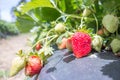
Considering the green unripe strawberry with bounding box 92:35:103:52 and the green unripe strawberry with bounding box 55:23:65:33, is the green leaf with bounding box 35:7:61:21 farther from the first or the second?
the green unripe strawberry with bounding box 92:35:103:52

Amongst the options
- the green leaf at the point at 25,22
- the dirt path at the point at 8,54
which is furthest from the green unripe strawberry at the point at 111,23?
the dirt path at the point at 8,54

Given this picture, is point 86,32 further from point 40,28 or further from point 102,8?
point 40,28

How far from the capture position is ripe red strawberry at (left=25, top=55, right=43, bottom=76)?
1.12 metres

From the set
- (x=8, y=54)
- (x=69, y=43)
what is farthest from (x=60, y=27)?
(x=8, y=54)

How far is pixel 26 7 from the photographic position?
3.76 ft

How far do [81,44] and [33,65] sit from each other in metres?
0.16

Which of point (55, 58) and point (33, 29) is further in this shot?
point (33, 29)

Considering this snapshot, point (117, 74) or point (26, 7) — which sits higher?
point (26, 7)

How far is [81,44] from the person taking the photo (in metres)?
1.11

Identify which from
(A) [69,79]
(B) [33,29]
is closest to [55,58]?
(A) [69,79]

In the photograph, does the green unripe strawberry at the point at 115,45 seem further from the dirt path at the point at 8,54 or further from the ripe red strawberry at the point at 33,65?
the dirt path at the point at 8,54

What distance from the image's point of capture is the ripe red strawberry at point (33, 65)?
112cm

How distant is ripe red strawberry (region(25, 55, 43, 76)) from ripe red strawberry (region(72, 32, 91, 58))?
122 millimetres

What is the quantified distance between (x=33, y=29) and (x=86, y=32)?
A: 1.20 feet
